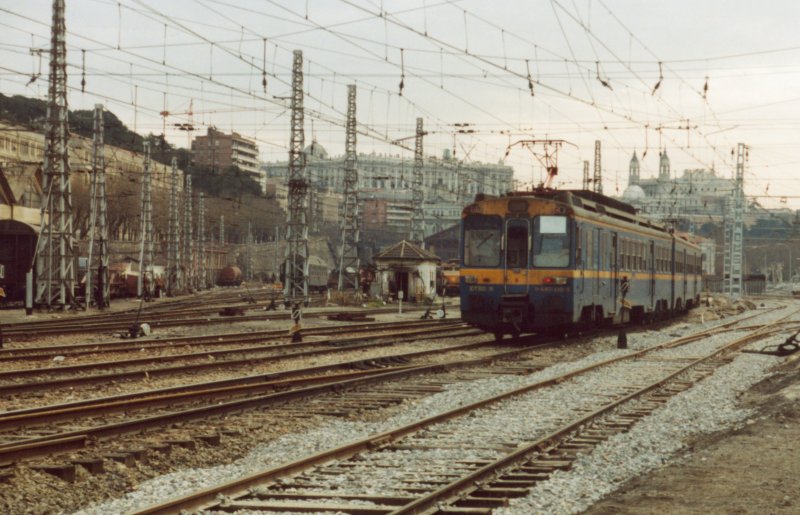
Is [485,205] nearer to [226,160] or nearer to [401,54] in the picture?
[401,54]

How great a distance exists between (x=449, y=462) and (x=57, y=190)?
29.7m

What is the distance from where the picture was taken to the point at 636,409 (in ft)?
45.7

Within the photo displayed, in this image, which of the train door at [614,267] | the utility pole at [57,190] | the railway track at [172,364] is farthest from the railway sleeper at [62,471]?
the utility pole at [57,190]

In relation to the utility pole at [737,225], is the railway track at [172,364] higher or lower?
lower

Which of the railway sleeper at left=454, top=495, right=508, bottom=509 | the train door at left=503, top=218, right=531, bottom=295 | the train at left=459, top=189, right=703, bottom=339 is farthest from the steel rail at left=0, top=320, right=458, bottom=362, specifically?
the railway sleeper at left=454, top=495, right=508, bottom=509

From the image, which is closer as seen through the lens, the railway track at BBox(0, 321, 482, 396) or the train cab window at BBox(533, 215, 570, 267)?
the railway track at BBox(0, 321, 482, 396)

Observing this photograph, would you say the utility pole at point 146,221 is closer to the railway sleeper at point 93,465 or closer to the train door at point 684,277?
the train door at point 684,277

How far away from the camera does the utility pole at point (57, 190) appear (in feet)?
116

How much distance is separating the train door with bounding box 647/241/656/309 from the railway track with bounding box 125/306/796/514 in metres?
15.9

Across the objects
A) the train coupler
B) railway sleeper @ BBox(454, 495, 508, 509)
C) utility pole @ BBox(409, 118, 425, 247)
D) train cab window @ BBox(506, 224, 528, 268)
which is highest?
utility pole @ BBox(409, 118, 425, 247)

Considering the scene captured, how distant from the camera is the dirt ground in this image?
7992 mm

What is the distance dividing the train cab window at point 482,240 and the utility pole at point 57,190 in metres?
17.5

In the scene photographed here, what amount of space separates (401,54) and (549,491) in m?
22.6

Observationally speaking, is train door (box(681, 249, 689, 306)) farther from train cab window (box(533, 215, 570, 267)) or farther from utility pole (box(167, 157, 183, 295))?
utility pole (box(167, 157, 183, 295))
